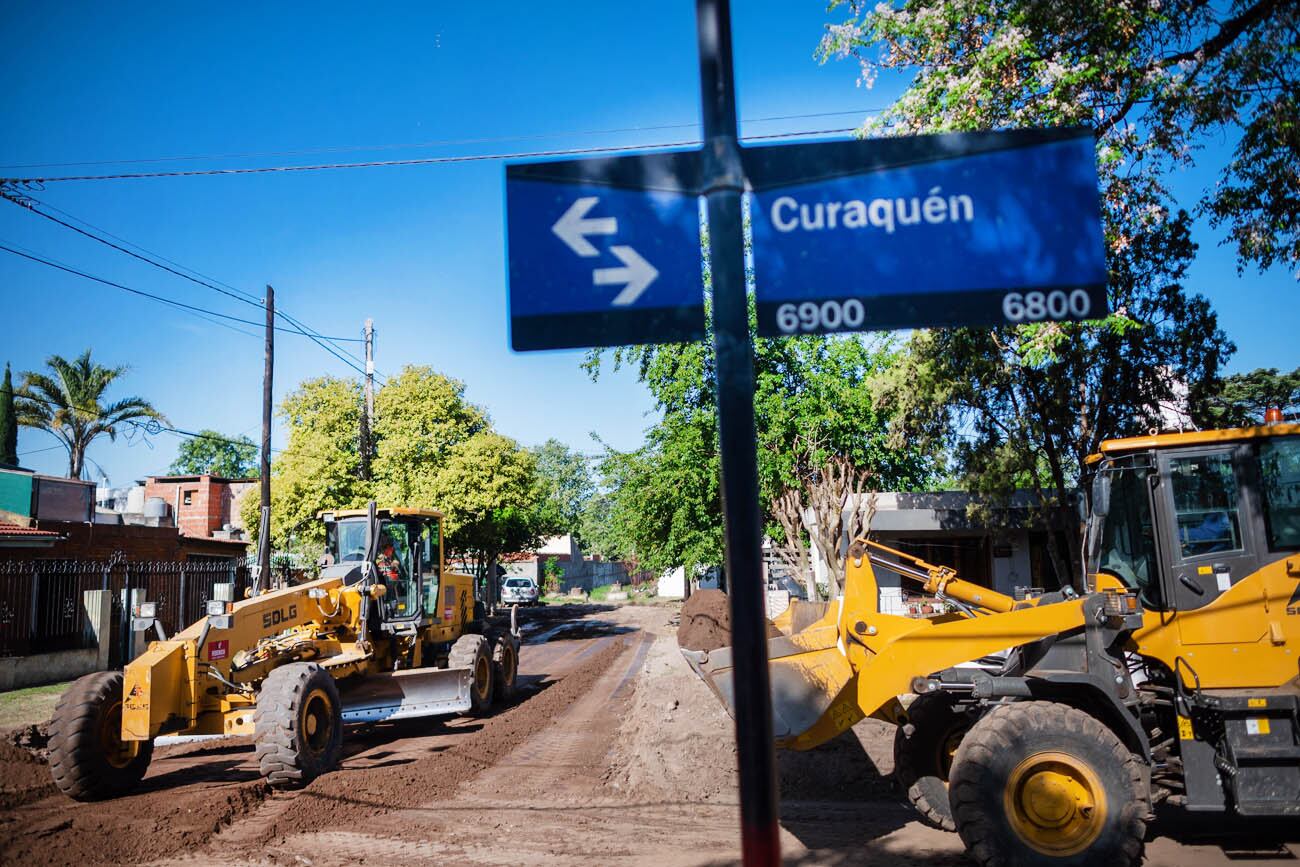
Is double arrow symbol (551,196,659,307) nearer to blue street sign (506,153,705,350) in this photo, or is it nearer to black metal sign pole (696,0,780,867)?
blue street sign (506,153,705,350)

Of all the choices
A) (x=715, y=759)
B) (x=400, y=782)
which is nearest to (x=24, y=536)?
(x=400, y=782)

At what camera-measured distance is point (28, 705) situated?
14070 millimetres

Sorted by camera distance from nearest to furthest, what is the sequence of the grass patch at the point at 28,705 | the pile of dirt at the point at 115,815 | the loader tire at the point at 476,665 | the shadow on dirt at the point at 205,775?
the pile of dirt at the point at 115,815, the shadow on dirt at the point at 205,775, the grass patch at the point at 28,705, the loader tire at the point at 476,665

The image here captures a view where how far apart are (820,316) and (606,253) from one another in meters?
0.66

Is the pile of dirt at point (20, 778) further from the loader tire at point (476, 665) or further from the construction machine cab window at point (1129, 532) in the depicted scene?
the construction machine cab window at point (1129, 532)

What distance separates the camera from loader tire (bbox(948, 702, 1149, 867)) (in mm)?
5828

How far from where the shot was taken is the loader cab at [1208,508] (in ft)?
21.4

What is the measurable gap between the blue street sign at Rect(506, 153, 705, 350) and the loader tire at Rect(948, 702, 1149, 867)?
15.6 ft

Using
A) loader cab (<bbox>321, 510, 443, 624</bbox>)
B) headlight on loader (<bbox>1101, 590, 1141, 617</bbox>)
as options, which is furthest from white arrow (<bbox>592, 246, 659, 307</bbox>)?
loader cab (<bbox>321, 510, 443, 624</bbox>)

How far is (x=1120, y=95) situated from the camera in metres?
10.1

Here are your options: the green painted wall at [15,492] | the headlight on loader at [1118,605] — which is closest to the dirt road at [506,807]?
the headlight on loader at [1118,605]

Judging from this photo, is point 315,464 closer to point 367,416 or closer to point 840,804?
point 367,416

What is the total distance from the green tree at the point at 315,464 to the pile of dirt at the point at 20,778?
18.2m

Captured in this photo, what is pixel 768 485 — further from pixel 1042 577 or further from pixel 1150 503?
pixel 1150 503
